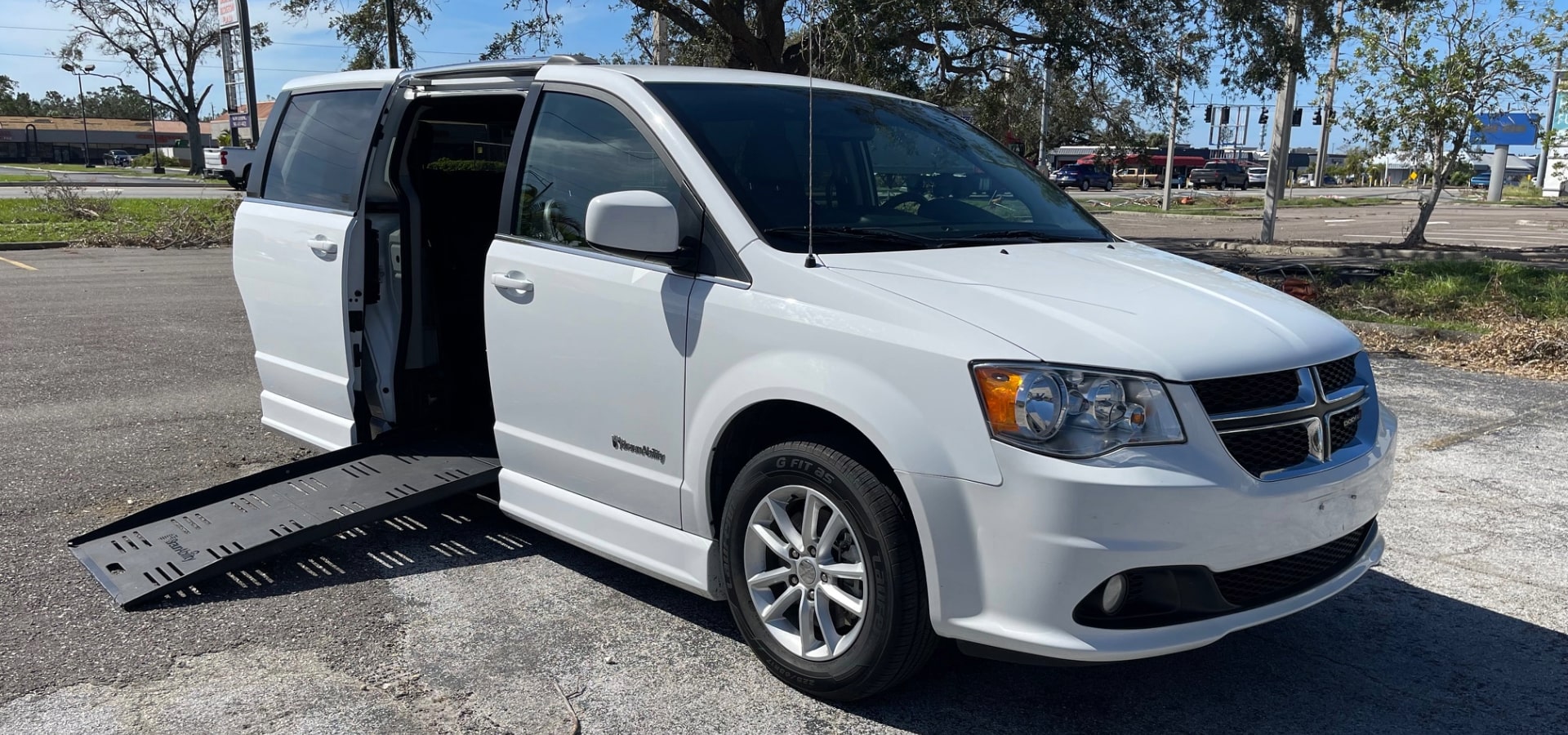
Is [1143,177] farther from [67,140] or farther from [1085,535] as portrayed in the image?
[67,140]

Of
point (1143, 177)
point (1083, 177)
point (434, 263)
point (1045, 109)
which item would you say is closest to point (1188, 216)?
point (1045, 109)

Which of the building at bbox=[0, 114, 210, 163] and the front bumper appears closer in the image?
the front bumper

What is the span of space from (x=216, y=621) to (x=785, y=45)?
1326 centimetres

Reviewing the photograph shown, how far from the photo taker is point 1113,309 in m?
3.15

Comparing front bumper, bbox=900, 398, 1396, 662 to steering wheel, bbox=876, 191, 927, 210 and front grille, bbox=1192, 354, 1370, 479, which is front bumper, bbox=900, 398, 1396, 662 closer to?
front grille, bbox=1192, 354, 1370, 479

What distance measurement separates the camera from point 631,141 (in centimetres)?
396

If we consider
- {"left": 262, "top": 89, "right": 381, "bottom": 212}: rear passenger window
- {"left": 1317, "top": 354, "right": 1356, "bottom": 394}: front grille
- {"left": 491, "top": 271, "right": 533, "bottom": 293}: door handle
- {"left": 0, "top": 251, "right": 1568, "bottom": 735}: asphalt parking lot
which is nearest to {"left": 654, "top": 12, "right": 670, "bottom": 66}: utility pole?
{"left": 262, "top": 89, "right": 381, "bottom": 212}: rear passenger window

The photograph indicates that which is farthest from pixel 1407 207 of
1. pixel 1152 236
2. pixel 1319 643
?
pixel 1319 643

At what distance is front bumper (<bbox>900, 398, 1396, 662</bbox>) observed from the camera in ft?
9.19

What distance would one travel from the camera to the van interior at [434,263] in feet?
16.7

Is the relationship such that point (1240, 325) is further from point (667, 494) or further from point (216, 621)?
point (216, 621)

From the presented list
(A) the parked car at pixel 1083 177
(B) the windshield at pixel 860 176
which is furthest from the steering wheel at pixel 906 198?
(A) the parked car at pixel 1083 177

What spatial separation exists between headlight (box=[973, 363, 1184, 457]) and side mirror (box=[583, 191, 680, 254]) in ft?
3.64

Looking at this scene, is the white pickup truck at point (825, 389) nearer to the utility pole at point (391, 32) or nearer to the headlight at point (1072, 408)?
the headlight at point (1072, 408)
